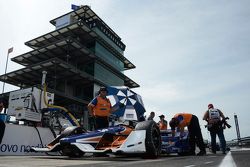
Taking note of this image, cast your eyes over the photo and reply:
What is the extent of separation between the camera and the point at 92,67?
38.9 metres

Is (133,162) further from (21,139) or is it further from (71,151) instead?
(21,139)

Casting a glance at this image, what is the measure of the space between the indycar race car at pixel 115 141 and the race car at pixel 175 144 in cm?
190

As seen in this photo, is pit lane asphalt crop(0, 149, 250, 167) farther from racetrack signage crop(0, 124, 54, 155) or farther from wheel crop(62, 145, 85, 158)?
racetrack signage crop(0, 124, 54, 155)

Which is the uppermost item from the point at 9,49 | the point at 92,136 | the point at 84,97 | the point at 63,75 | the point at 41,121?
the point at 9,49

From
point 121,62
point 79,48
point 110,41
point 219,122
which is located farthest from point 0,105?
point 121,62

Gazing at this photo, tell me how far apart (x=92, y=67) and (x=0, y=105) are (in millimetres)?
32421

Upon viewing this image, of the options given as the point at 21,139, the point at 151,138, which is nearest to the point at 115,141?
Answer: the point at 151,138

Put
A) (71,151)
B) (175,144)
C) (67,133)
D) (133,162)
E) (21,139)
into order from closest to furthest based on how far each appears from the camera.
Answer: (133,162) < (71,151) < (67,133) < (175,144) < (21,139)

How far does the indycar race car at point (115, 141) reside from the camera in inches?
184

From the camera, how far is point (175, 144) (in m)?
7.09

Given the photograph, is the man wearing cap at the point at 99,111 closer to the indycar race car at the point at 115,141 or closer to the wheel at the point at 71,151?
the indycar race car at the point at 115,141

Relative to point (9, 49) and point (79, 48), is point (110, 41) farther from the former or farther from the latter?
point (9, 49)

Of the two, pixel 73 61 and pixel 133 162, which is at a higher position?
pixel 73 61

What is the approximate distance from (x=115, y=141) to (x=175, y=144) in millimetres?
2533
